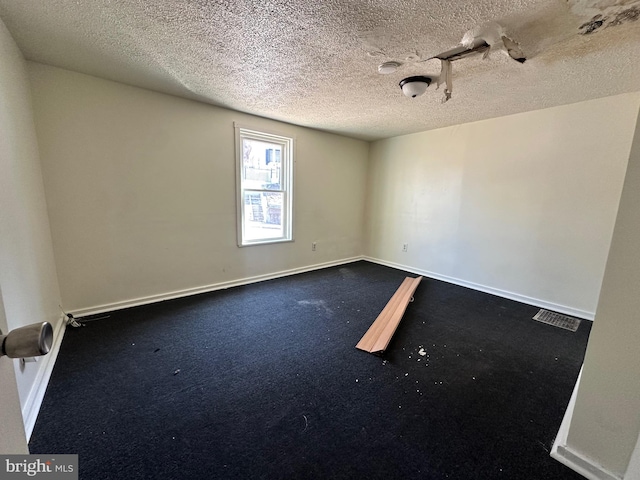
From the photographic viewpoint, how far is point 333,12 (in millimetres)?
1513

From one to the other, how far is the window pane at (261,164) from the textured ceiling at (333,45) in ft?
2.64

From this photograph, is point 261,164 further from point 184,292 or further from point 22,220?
point 22,220

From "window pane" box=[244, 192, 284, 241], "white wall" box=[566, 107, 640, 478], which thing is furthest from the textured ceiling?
"window pane" box=[244, 192, 284, 241]

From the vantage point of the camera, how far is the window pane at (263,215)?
374 cm

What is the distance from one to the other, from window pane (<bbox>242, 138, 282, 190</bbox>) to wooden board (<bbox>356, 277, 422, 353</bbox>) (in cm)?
227

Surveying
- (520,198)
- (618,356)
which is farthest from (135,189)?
(520,198)

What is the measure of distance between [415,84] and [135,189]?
2.88 m

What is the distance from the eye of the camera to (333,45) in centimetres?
183

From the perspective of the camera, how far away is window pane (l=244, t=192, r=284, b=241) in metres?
3.74

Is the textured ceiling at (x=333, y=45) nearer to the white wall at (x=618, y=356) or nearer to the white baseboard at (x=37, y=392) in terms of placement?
the white wall at (x=618, y=356)

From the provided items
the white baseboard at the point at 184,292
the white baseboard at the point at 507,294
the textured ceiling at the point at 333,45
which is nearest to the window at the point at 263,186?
the white baseboard at the point at 184,292

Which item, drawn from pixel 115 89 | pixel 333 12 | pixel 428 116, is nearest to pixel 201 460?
pixel 333 12

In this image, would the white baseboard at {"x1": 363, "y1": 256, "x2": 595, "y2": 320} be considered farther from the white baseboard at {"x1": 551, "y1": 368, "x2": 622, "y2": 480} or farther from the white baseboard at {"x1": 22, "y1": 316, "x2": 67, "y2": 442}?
the white baseboard at {"x1": 22, "y1": 316, "x2": 67, "y2": 442}

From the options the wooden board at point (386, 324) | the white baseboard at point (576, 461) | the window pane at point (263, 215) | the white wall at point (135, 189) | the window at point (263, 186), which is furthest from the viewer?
the window pane at point (263, 215)
